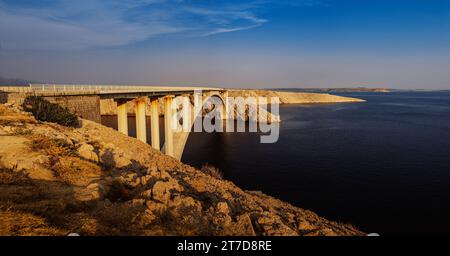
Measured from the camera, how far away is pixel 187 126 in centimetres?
5909

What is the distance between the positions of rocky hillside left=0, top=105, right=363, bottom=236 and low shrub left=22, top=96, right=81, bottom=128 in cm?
359

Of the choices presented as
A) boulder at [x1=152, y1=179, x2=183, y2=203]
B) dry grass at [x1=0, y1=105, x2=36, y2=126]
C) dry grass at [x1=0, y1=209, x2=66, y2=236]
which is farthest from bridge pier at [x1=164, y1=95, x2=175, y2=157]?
dry grass at [x1=0, y1=209, x2=66, y2=236]

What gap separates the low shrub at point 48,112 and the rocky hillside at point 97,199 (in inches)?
141

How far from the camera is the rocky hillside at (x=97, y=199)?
22.3ft

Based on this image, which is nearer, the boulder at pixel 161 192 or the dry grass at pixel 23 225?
the dry grass at pixel 23 225

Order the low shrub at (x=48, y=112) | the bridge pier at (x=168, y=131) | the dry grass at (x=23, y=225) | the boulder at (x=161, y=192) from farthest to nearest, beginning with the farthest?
the bridge pier at (x=168, y=131) → the low shrub at (x=48, y=112) → the boulder at (x=161, y=192) → the dry grass at (x=23, y=225)

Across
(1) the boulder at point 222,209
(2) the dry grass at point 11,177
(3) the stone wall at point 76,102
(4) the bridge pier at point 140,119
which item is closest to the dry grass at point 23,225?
(2) the dry grass at point 11,177

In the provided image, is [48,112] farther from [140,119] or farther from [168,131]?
[168,131]

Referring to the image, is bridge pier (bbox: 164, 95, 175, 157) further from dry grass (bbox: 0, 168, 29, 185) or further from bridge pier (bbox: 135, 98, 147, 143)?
dry grass (bbox: 0, 168, 29, 185)

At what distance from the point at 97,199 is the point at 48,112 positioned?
11.5 meters

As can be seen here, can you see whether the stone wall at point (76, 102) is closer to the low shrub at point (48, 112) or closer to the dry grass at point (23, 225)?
the low shrub at point (48, 112)

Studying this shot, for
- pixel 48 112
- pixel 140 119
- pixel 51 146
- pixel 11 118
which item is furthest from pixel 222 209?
pixel 140 119

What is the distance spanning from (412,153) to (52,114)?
43.0 meters
